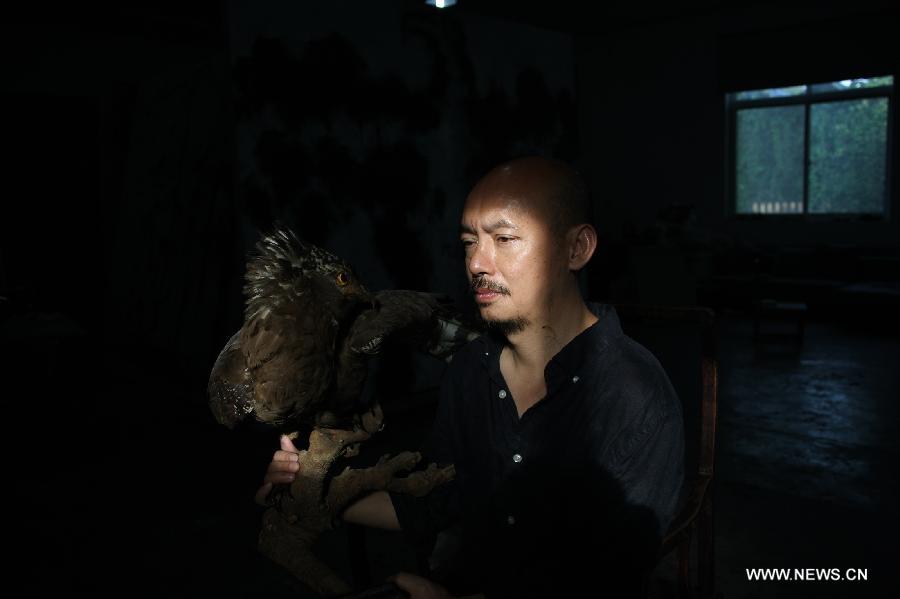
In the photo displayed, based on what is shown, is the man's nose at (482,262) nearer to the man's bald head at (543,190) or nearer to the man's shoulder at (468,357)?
the man's bald head at (543,190)

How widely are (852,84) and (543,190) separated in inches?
371

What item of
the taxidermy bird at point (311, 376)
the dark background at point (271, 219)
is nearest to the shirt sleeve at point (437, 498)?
the taxidermy bird at point (311, 376)

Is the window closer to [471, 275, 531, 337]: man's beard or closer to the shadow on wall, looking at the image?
the shadow on wall

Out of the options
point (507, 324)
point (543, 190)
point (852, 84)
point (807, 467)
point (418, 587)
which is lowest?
point (807, 467)

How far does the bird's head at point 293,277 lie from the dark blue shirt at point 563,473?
43cm

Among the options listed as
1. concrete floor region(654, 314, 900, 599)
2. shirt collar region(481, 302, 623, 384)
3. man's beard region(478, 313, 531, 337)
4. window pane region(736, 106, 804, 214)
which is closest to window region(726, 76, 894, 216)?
window pane region(736, 106, 804, 214)

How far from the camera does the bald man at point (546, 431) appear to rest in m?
1.21

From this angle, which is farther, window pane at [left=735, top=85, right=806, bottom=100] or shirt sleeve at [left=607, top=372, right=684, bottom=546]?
window pane at [left=735, top=85, right=806, bottom=100]

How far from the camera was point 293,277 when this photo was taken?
1.00 meters

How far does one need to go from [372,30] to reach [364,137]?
68cm

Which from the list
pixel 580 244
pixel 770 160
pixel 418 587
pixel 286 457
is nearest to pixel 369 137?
pixel 580 244

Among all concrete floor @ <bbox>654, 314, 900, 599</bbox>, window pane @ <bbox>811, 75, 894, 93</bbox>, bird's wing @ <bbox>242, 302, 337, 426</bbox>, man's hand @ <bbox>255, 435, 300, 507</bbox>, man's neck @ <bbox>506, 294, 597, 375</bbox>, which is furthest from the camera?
window pane @ <bbox>811, 75, 894, 93</bbox>

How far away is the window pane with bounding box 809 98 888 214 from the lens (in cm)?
877

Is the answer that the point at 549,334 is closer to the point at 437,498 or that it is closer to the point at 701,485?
the point at 437,498
